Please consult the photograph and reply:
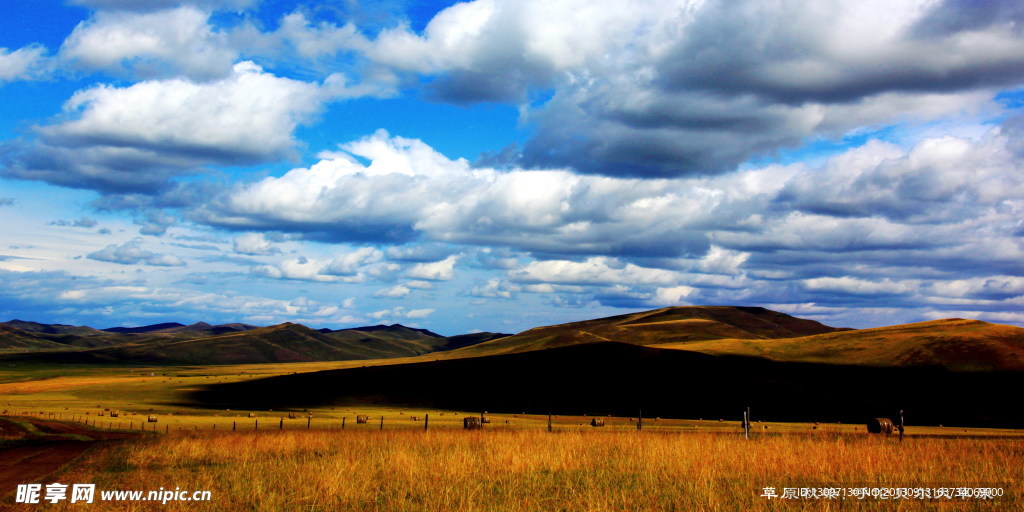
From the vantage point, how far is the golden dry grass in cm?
1420

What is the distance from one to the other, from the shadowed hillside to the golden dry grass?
68.0 meters

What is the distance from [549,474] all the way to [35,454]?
27.9 metres

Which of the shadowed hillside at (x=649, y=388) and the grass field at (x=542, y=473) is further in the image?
the shadowed hillside at (x=649, y=388)

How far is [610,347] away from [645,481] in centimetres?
13769

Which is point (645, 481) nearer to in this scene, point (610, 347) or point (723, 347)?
point (610, 347)

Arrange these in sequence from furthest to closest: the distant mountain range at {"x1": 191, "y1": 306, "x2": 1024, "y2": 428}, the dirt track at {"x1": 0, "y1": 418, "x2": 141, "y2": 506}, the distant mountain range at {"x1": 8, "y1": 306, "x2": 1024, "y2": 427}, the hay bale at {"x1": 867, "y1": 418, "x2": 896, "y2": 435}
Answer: the distant mountain range at {"x1": 8, "y1": 306, "x2": 1024, "y2": 427}, the distant mountain range at {"x1": 191, "y1": 306, "x2": 1024, "y2": 428}, the hay bale at {"x1": 867, "y1": 418, "x2": 896, "y2": 435}, the dirt track at {"x1": 0, "y1": 418, "x2": 141, "y2": 506}

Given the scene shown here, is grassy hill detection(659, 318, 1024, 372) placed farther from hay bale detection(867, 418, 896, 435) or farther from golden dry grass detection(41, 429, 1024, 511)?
golden dry grass detection(41, 429, 1024, 511)

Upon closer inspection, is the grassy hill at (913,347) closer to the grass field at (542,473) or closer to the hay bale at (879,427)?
the hay bale at (879,427)

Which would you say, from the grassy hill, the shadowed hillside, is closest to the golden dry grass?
the shadowed hillside

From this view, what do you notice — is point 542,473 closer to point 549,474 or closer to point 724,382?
point 549,474

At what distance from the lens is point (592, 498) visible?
14.5 metres

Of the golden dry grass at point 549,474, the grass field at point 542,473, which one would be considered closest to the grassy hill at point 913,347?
the golden dry grass at point 549,474

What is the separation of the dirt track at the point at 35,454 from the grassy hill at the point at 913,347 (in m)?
128

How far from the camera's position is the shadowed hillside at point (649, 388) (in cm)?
9469
